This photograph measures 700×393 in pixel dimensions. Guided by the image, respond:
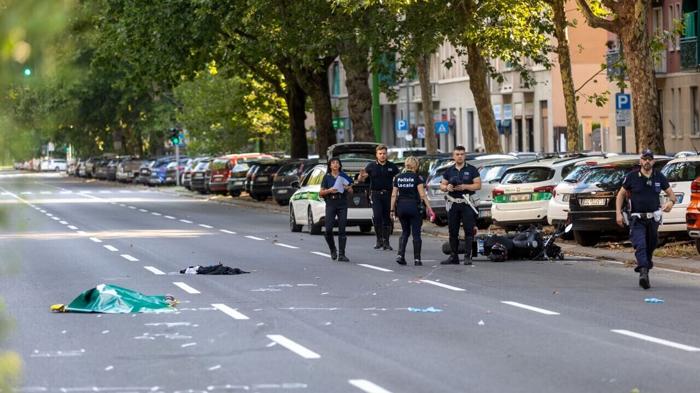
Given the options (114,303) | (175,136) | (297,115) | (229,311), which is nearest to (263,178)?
(297,115)

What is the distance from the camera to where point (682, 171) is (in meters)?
24.5

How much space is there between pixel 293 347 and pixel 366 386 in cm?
231

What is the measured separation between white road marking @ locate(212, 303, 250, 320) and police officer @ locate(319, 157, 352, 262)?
289 inches

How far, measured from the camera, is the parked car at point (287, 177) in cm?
4834

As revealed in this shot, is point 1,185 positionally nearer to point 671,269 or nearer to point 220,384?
point 220,384

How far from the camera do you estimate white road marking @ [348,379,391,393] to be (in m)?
10.0

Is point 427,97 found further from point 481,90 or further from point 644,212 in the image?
point 644,212

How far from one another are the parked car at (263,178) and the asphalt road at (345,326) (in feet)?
93.4

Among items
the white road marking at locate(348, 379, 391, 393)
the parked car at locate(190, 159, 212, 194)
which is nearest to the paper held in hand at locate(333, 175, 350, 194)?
the white road marking at locate(348, 379, 391, 393)

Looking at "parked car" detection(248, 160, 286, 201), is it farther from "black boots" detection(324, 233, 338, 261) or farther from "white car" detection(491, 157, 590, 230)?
"black boots" detection(324, 233, 338, 261)

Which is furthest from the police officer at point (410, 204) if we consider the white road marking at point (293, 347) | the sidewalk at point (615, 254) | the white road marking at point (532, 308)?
the white road marking at point (293, 347)

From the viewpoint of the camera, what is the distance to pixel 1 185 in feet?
20.3

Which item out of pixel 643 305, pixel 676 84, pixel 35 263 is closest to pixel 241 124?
pixel 676 84

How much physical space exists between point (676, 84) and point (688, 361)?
45.9 m
